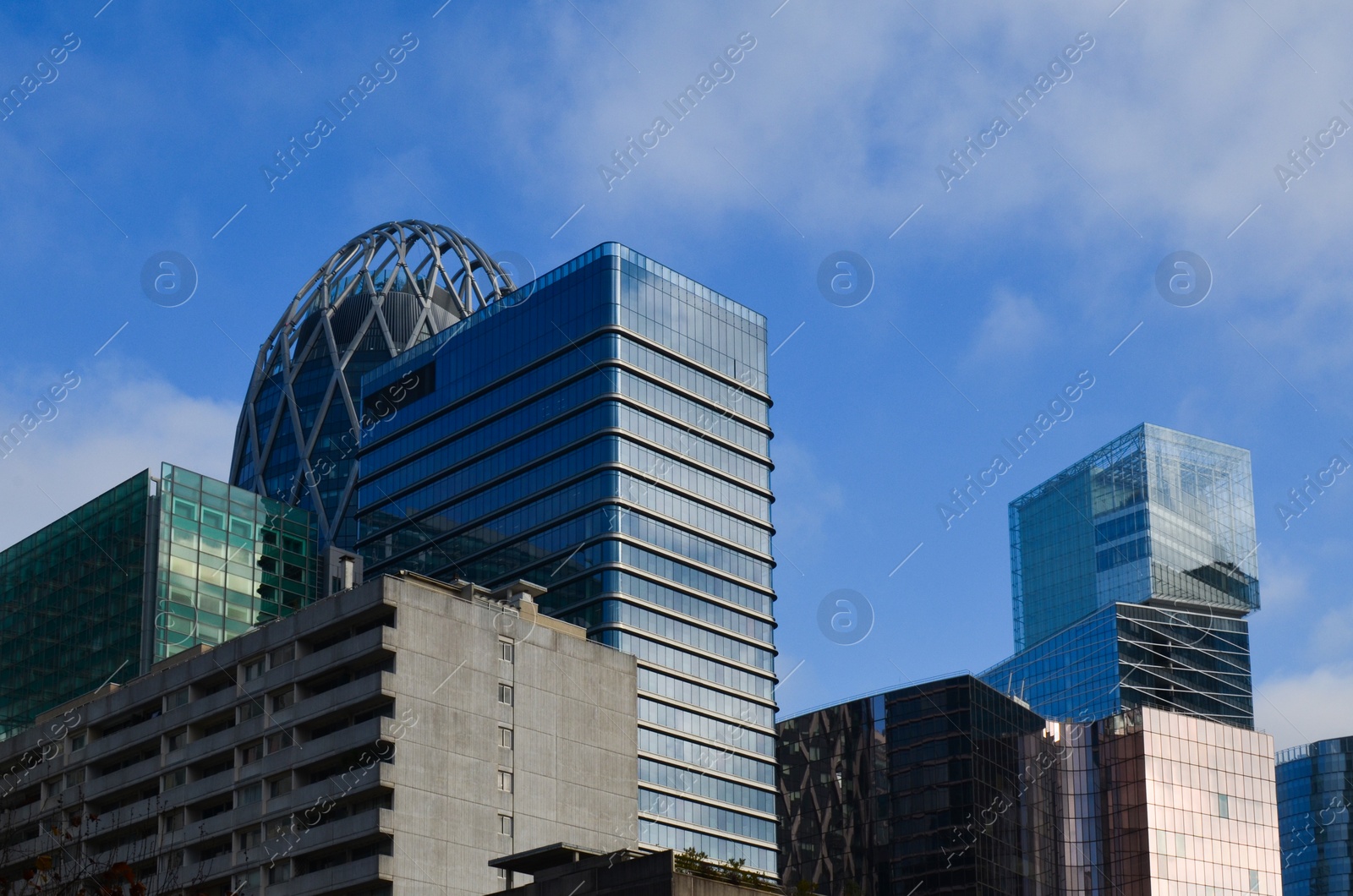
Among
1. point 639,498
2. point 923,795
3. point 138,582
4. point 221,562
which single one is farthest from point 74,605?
point 923,795

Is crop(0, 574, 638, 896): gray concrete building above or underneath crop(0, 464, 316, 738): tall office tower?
underneath

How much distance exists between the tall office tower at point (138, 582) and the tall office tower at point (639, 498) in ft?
48.8

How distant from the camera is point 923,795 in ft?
582

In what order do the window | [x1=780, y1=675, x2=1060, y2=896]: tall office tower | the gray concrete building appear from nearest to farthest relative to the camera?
the gray concrete building, the window, [x1=780, y1=675, x2=1060, y2=896]: tall office tower

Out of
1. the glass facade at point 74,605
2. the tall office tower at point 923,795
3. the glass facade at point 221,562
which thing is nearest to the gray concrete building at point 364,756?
the glass facade at point 221,562

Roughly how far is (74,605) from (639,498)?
52373 millimetres

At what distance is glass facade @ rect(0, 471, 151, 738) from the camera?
164 metres

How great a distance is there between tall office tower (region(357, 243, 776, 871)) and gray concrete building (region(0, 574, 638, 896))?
3588 centimetres

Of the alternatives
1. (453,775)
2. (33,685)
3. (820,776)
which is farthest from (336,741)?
(820,776)

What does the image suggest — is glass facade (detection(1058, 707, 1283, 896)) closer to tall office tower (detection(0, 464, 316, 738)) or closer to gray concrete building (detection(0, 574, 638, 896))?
gray concrete building (detection(0, 574, 638, 896))

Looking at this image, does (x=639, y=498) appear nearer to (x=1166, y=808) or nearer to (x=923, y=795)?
(x=923, y=795)

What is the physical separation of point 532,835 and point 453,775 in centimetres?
741

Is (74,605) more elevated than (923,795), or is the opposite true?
(74,605)

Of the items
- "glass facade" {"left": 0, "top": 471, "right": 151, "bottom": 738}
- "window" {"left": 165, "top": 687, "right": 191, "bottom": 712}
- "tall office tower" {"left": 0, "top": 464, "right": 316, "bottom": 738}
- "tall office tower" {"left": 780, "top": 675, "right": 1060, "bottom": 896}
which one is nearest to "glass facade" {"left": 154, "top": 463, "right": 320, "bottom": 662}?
"tall office tower" {"left": 0, "top": 464, "right": 316, "bottom": 738}
